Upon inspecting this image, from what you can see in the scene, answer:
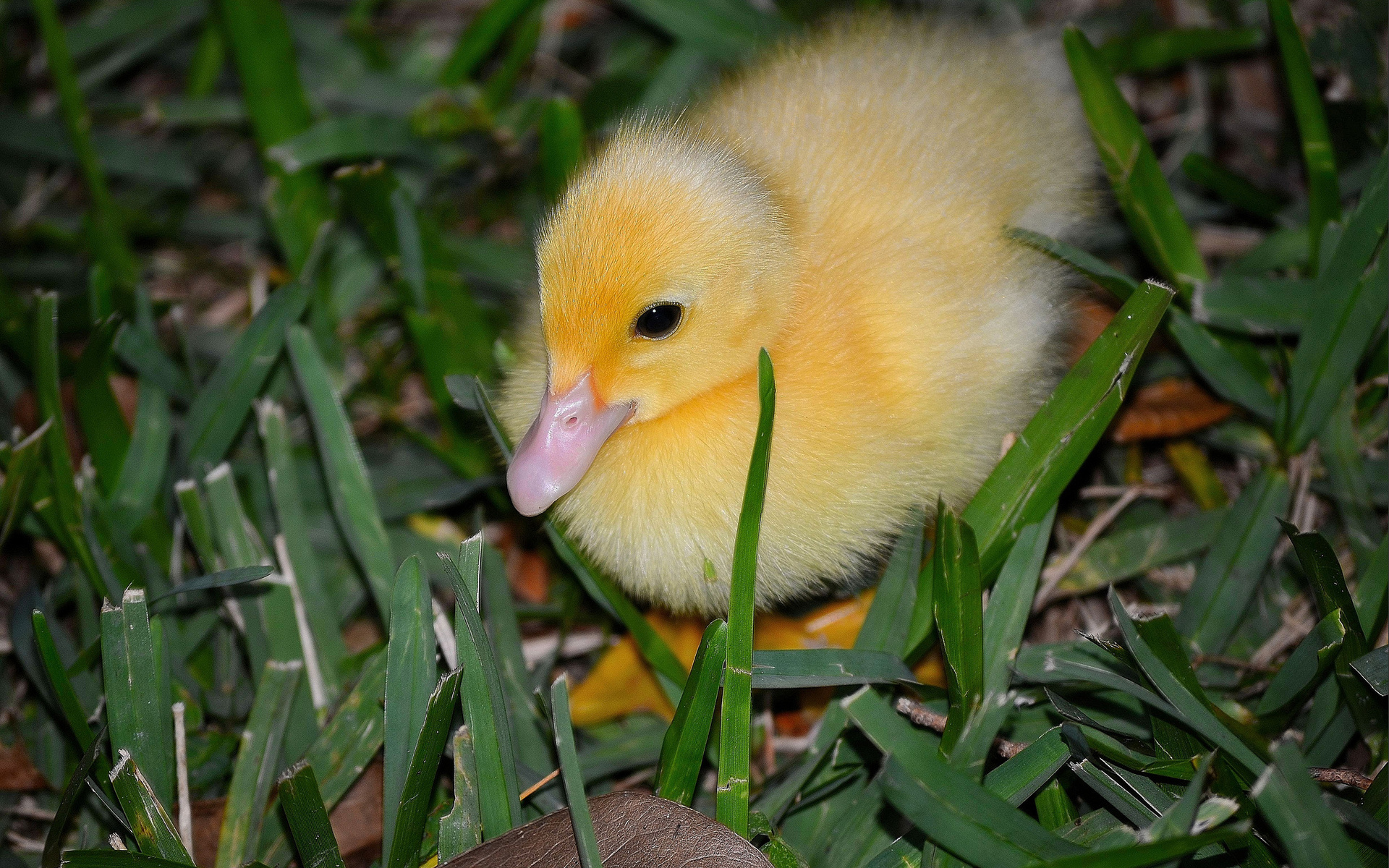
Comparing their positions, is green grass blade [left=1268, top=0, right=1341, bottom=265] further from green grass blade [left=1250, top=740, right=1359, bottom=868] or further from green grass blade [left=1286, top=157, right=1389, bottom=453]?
green grass blade [left=1250, top=740, right=1359, bottom=868]

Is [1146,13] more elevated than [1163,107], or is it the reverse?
[1146,13]

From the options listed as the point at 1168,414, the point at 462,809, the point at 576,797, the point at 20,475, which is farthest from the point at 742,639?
the point at 20,475

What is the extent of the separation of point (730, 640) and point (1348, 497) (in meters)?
1.19

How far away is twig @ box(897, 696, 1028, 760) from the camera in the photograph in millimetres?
1520

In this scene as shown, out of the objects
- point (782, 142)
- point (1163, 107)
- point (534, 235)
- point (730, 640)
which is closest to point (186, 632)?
point (534, 235)

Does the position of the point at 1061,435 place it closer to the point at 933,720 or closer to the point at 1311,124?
the point at 933,720

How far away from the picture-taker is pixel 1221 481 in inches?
83.3

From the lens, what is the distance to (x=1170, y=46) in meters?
2.50

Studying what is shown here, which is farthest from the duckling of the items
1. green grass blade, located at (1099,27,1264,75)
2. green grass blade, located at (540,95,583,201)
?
green grass blade, located at (1099,27,1264,75)

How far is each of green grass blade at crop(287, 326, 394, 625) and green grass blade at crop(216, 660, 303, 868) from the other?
21cm

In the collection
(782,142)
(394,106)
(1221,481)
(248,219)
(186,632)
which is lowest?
(186,632)

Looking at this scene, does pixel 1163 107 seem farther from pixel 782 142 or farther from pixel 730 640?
pixel 730 640

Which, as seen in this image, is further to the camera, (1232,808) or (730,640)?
(730,640)

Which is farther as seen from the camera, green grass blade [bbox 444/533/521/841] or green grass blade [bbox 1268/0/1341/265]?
green grass blade [bbox 1268/0/1341/265]
